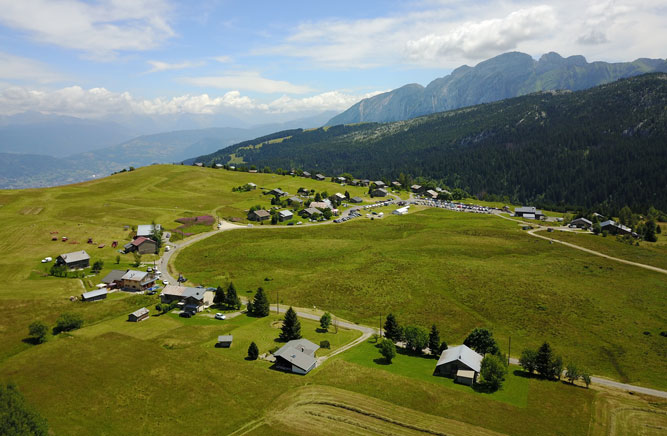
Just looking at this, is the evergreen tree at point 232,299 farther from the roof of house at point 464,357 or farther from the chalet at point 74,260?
the chalet at point 74,260

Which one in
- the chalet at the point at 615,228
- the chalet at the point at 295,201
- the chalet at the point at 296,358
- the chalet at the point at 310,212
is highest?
the chalet at the point at 295,201

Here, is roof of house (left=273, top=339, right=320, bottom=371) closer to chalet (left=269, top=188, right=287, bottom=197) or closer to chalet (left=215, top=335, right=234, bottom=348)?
chalet (left=215, top=335, right=234, bottom=348)

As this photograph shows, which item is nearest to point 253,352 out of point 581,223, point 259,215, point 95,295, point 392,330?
point 392,330

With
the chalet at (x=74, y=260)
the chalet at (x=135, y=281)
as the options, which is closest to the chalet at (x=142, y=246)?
the chalet at (x=74, y=260)

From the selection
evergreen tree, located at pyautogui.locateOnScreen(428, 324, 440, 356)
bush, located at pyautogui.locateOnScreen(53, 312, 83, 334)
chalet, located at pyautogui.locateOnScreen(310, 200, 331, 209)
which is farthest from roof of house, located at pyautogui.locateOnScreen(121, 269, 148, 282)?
chalet, located at pyautogui.locateOnScreen(310, 200, 331, 209)

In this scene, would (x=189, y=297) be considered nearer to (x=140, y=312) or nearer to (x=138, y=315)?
(x=140, y=312)

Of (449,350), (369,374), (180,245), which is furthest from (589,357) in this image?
(180,245)

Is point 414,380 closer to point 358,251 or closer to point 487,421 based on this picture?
point 487,421
